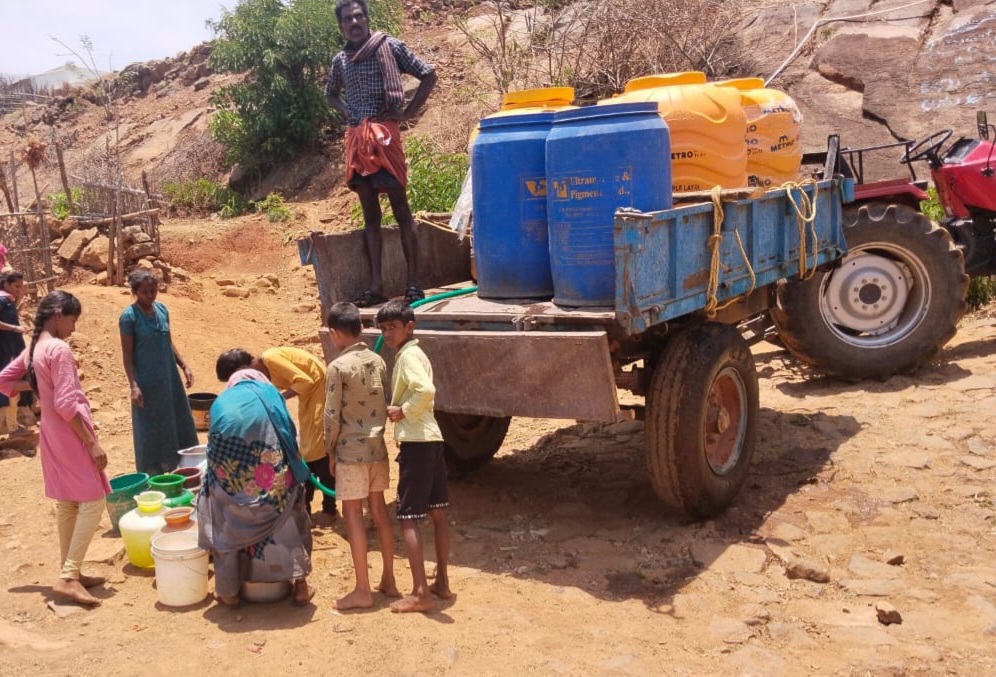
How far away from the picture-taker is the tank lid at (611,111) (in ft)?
14.1

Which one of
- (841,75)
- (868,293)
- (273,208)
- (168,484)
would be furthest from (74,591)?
(273,208)

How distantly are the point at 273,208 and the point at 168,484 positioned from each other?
10939mm

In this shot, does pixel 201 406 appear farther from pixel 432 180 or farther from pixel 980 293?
pixel 980 293

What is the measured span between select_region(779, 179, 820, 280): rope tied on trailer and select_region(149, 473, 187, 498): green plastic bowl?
3.49m

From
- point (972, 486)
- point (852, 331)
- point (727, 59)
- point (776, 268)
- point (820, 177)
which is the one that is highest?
point (727, 59)

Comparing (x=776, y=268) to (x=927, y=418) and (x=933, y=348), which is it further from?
(x=933, y=348)

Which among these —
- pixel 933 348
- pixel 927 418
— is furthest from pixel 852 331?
pixel 927 418

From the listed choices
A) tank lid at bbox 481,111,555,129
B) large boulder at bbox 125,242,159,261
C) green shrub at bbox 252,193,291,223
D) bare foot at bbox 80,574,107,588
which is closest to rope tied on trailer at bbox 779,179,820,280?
tank lid at bbox 481,111,555,129

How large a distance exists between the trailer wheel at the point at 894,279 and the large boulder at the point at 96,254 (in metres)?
8.20

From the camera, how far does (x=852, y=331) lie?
23.0 ft

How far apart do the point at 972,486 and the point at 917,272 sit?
6.96 feet

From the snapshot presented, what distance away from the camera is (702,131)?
16.4ft

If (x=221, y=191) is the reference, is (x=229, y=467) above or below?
below

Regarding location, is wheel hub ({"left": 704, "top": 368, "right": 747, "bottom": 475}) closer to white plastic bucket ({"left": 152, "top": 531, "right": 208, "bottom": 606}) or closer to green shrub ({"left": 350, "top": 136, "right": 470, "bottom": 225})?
white plastic bucket ({"left": 152, "top": 531, "right": 208, "bottom": 606})
